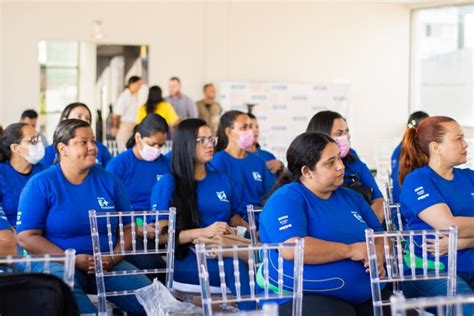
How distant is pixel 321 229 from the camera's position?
366cm

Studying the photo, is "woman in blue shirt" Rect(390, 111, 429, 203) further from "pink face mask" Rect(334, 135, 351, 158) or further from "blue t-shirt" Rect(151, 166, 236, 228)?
"blue t-shirt" Rect(151, 166, 236, 228)

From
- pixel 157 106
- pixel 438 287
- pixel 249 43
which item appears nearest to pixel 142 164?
pixel 438 287

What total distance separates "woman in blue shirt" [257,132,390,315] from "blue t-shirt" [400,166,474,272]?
0.35 metres

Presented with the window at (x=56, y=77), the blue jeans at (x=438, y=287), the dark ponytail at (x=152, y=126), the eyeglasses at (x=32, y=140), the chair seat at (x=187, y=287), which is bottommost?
the chair seat at (x=187, y=287)

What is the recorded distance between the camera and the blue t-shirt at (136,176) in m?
5.95

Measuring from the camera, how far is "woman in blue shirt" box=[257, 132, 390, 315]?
3.55 metres

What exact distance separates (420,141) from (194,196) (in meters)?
1.28

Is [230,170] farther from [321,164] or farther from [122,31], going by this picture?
[122,31]

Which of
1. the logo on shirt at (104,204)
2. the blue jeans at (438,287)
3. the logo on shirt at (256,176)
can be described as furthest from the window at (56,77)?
the blue jeans at (438,287)

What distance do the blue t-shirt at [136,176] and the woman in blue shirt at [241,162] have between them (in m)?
0.49

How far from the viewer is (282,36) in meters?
15.0

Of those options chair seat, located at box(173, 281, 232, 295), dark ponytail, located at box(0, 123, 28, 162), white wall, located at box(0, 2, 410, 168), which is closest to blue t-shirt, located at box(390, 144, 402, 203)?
chair seat, located at box(173, 281, 232, 295)

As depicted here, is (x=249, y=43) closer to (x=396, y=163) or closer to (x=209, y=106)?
(x=209, y=106)

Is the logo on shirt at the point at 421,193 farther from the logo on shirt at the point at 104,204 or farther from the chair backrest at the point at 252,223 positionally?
the logo on shirt at the point at 104,204
